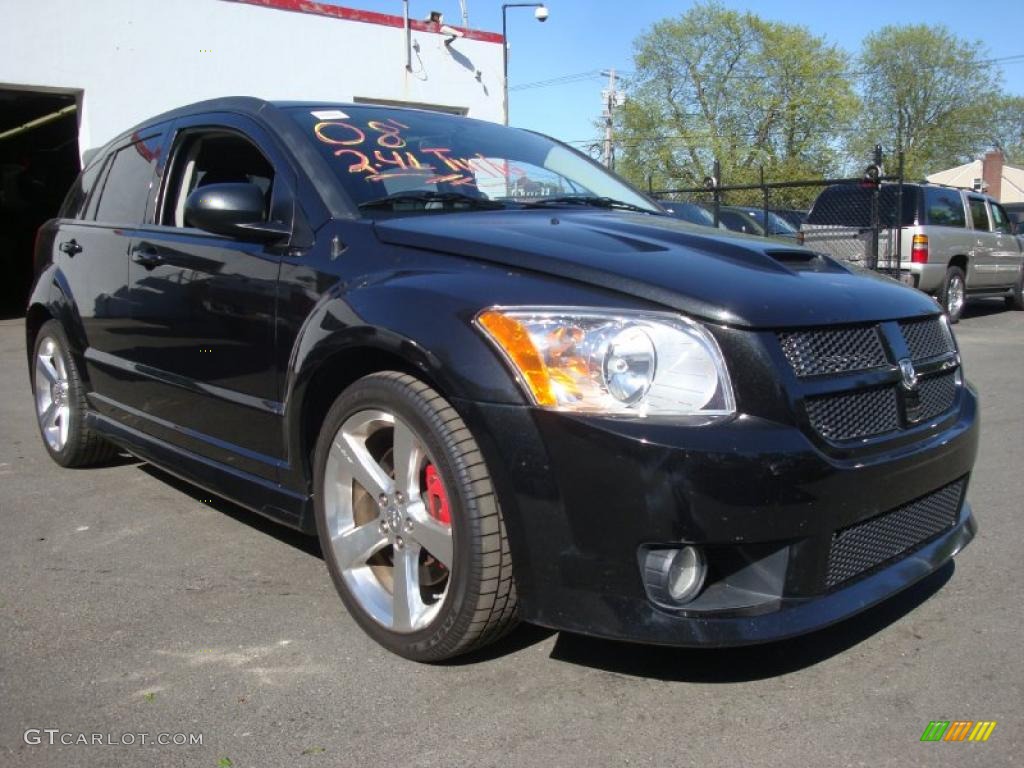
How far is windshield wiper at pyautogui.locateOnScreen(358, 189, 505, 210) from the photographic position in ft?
10.7

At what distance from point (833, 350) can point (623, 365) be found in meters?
0.60

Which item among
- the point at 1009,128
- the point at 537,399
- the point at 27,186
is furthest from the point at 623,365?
the point at 1009,128

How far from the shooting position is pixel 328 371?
3004 mm

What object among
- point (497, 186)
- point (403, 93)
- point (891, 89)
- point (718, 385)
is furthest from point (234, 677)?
point (891, 89)

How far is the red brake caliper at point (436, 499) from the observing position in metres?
2.65

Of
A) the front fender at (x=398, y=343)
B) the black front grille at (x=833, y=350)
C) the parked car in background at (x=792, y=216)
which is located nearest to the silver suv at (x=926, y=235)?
the parked car in background at (x=792, y=216)

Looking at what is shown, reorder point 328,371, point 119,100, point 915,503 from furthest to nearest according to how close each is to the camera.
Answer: point 119,100 → point 328,371 → point 915,503

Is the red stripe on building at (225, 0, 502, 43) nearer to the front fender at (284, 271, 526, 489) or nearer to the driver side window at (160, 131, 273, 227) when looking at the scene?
the driver side window at (160, 131, 273, 227)

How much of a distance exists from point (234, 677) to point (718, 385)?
1.60m

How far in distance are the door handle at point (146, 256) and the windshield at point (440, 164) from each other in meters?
0.84

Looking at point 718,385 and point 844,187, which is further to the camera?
point 844,187

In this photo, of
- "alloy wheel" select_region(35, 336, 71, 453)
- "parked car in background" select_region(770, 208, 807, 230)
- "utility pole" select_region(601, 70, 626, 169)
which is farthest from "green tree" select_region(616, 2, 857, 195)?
"alloy wheel" select_region(35, 336, 71, 453)

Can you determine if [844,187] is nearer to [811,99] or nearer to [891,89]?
[811,99]

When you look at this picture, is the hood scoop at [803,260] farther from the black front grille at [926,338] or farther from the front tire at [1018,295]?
the front tire at [1018,295]
